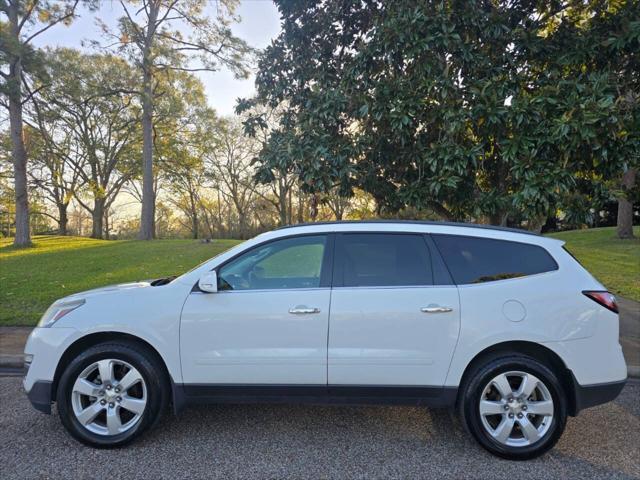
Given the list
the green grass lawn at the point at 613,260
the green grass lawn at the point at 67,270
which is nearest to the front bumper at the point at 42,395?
the green grass lawn at the point at 67,270

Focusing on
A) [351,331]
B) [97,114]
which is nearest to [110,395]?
[351,331]

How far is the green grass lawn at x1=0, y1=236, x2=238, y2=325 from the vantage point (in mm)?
7004

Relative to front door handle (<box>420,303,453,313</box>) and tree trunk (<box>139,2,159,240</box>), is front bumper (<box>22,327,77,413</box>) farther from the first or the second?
tree trunk (<box>139,2,159,240</box>)

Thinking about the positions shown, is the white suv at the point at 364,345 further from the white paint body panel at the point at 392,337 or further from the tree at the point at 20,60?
the tree at the point at 20,60

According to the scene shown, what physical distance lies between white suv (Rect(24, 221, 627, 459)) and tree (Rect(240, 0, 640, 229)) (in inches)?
72.5

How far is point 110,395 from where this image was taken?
118 inches

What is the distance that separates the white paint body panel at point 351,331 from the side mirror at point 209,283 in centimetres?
8

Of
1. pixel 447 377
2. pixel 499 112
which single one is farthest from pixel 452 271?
pixel 499 112

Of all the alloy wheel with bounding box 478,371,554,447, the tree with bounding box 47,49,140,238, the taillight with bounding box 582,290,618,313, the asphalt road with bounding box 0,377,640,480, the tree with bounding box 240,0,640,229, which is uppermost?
the tree with bounding box 47,49,140,238

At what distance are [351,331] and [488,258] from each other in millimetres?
1216

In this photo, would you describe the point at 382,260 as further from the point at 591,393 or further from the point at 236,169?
the point at 236,169

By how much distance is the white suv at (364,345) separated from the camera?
288cm

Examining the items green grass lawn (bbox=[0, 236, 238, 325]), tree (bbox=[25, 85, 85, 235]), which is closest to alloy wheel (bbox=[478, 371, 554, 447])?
green grass lawn (bbox=[0, 236, 238, 325])

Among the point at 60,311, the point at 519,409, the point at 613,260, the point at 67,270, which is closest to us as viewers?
the point at 519,409
